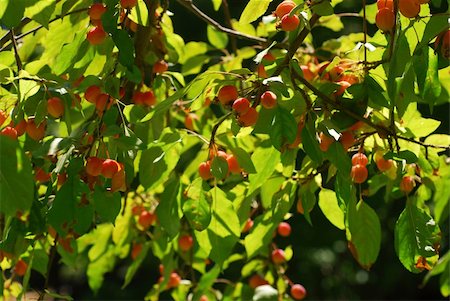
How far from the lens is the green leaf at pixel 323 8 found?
35.6 inches

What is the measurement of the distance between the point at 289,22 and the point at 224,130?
33cm

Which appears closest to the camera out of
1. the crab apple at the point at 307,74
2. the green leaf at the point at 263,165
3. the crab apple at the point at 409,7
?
the crab apple at the point at 409,7

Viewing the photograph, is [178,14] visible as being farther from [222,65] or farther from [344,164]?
[344,164]

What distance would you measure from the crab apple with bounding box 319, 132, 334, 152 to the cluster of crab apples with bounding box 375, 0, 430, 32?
151 millimetres

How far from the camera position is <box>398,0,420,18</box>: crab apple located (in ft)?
2.76

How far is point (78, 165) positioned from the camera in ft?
2.90

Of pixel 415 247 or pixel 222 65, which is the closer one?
pixel 415 247

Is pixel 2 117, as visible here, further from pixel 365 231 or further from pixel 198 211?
pixel 365 231

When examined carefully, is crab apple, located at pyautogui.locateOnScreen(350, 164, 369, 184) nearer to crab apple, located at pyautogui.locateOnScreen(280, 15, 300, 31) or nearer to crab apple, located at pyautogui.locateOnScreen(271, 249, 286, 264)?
crab apple, located at pyautogui.locateOnScreen(280, 15, 300, 31)

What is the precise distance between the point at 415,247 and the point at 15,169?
54cm

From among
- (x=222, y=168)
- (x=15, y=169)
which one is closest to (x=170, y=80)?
(x=222, y=168)

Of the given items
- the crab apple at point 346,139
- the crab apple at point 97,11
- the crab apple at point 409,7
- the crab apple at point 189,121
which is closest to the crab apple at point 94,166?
the crab apple at point 97,11

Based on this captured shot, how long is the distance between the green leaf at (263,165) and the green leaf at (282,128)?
17cm

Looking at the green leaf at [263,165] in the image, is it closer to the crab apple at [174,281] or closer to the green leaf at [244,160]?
the green leaf at [244,160]
